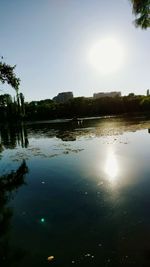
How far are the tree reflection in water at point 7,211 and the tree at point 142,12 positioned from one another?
12342 mm

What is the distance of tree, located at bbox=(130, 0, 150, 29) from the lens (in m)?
14.3

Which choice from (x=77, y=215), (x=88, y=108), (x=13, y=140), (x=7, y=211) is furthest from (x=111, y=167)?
(x=88, y=108)

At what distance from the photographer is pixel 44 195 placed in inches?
481

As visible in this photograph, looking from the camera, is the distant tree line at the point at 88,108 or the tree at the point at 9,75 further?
the distant tree line at the point at 88,108

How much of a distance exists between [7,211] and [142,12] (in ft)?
43.9

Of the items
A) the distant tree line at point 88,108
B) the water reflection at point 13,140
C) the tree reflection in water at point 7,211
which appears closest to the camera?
the tree reflection in water at point 7,211

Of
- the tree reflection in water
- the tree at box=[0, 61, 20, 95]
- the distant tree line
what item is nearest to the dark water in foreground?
the tree reflection in water

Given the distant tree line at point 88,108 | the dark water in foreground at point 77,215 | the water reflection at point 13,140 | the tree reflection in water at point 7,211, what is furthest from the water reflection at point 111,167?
the distant tree line at point 88,108

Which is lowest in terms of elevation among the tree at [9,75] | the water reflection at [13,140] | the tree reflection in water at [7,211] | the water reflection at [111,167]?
the tree reflection in water at [7,211]

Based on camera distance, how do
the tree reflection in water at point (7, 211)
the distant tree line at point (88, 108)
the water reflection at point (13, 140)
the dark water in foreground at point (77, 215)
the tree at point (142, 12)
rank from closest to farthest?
the dark water in foreground at point (77, 215)
the tree reflection in water at point (7, 211)
the tree at point (142, 12)
the water reflection at point (13, 140)
the distant tree line at point (88, 108)

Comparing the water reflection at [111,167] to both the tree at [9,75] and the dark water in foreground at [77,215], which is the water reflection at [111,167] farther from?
the tree at [9,75]

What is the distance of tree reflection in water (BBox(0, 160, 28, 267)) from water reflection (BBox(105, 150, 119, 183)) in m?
5.29

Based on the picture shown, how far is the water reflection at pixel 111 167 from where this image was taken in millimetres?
14594

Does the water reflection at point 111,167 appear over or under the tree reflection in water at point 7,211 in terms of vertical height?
over
